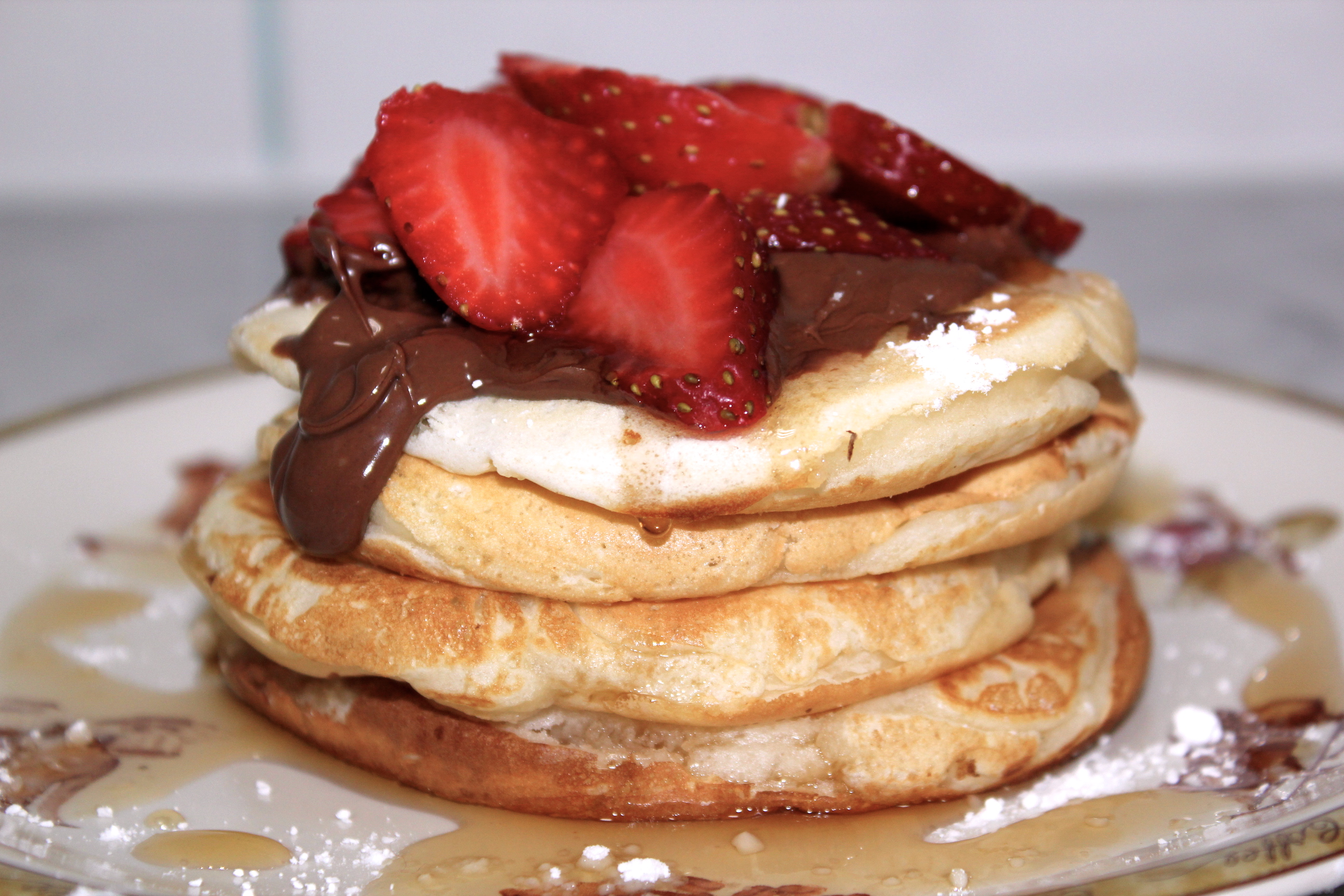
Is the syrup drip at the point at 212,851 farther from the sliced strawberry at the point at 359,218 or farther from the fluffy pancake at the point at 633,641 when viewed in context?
the sliced strawberry at the point at 359,218

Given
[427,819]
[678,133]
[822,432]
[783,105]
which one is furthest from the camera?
[783,105]

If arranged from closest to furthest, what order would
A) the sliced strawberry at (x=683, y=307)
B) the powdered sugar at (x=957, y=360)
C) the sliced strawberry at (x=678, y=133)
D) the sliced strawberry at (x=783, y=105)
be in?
1. the sliced strawberry at (x=683, y=307)
2. the powdered sugar at (x=957, y=360)
3. the sliced strawberry at (x=678, y=133)
4. the sliced strawberry at (x=783, y=105)

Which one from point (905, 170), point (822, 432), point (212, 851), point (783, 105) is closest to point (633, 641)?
point (822, 432)

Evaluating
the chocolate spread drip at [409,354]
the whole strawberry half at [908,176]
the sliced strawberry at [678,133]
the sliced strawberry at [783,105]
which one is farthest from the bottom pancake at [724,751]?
the sliced strawberry at [783,105]

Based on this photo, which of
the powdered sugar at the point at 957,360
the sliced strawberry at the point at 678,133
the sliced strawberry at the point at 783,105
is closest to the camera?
the powdered sugar at the point at 957,360

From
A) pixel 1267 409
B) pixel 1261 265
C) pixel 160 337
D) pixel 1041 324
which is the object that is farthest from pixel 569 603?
pixel 1261 265

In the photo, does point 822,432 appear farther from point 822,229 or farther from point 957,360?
point 822,229

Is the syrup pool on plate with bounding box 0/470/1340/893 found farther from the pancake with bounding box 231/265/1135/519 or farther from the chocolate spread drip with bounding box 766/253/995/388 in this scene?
the chocolate spread drip with bounding box 766/253/995/388
